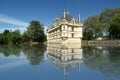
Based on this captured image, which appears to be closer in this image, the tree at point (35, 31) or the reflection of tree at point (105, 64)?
the reflection of tree at point (105, 64)

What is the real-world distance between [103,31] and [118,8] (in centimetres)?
1006

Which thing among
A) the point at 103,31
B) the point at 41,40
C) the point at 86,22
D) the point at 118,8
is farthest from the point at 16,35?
the point at 118,8

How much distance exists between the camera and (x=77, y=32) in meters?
63.3

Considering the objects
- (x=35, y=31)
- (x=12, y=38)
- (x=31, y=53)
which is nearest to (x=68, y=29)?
(x=35, y=31)

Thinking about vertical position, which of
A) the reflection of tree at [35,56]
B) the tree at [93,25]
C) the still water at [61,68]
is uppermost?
the tree at [93,25]

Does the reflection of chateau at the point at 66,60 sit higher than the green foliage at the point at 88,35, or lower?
lower

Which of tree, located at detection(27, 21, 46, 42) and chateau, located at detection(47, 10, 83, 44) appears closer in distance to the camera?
chateau, located at detection(47, 10, 83, 44)

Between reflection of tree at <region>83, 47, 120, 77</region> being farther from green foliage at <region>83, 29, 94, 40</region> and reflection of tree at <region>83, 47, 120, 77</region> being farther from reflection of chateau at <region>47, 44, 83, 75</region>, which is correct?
green foliage at <region>83, 29, 94, 40</region>

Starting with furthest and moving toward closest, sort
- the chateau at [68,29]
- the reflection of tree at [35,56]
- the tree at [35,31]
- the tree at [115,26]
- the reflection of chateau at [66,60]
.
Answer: the tree at [35,31], the tree at [115,26], the chateau at [68,29], the reflection of tree at [35,56], the reflection of chateau at [66,60]

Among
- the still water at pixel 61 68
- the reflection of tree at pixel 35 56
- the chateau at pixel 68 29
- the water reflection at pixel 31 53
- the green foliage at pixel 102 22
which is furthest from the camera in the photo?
the green foliage at pixel 102 22

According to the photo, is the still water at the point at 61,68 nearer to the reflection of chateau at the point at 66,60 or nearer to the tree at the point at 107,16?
the reflection of chateau at the point at 66,60

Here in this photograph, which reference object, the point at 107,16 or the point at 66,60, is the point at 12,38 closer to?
the point at 107,16

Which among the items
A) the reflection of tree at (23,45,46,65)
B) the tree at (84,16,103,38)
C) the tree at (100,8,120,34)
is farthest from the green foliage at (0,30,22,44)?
the reflection of tree at (23,45,46,65)

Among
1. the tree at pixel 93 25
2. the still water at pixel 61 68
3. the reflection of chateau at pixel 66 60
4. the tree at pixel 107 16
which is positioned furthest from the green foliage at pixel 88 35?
the still water at pixel 61 68
